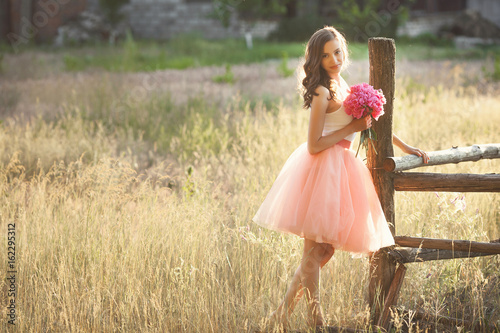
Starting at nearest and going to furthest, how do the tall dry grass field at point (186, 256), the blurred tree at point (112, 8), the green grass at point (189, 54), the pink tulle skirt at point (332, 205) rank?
the pink tulle skirt at point (332, 205), the tall dry grass field at point (186, 256), the green grass at point (189, 54), the blurred tree at point (112, 8)

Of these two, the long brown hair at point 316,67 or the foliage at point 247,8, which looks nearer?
the long brown hair at point 316,67

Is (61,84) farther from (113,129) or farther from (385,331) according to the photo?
(385,331)

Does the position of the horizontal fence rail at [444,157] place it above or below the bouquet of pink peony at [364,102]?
below

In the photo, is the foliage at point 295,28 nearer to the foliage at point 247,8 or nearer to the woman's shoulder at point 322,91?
the foliage at point 247,8

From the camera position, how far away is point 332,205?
2.79m

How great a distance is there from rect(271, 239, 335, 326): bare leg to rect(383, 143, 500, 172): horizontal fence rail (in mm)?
575

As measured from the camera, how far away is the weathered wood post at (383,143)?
3.03 meters

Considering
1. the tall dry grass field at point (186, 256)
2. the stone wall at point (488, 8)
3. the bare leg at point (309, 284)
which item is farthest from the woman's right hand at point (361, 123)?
the stone wall at point (488, 8)

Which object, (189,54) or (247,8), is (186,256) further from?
(247,8)

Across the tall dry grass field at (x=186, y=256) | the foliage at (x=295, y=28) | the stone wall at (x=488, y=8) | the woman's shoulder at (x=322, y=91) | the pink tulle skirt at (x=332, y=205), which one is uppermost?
the stone wall at (x=488, y=8)

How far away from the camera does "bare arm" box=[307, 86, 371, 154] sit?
2.89 meters

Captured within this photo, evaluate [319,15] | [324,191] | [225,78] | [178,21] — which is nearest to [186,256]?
[324,191]

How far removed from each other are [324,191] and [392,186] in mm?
483

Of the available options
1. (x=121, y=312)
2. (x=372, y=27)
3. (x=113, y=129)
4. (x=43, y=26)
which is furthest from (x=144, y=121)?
(x=43, y=26)
